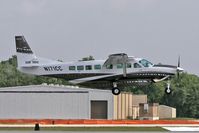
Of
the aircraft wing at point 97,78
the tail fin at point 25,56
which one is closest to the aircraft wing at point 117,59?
the aircraft wing at point 97,78

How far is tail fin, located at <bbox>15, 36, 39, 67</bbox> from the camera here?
6789 centimetres

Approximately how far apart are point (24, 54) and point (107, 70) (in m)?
8.49

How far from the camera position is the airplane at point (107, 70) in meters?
65.1

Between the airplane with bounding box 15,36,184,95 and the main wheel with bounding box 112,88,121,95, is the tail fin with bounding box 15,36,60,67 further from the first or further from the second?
the main wheel with bounding box 112,88,121,95

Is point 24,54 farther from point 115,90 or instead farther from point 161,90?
point 161,90

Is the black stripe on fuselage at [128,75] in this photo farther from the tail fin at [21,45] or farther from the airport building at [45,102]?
the airport building at [45,102]

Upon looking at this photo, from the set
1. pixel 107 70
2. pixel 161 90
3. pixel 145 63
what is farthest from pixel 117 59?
pixel 161 90

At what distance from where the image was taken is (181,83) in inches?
7013

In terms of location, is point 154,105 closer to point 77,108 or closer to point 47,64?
point 77,108

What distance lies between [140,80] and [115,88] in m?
2.45

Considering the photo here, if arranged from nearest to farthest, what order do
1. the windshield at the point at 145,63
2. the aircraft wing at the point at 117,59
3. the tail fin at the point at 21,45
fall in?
the aircraft wing at the point at 117,59
the windshield at the point at 145,63
the tail fin at the point at 21,45

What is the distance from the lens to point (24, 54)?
68938mm

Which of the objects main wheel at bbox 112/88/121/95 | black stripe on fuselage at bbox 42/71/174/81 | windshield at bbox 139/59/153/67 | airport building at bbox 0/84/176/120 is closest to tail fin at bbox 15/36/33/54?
black stripe on fuselage at bbox 42/71/174/81

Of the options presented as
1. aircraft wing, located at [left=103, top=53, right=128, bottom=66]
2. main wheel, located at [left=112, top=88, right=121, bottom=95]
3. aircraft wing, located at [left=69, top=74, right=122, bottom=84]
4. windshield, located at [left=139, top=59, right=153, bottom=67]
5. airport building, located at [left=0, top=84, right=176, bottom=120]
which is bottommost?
airport building, located at [left=0, top=84, right=176, bottom=120]
